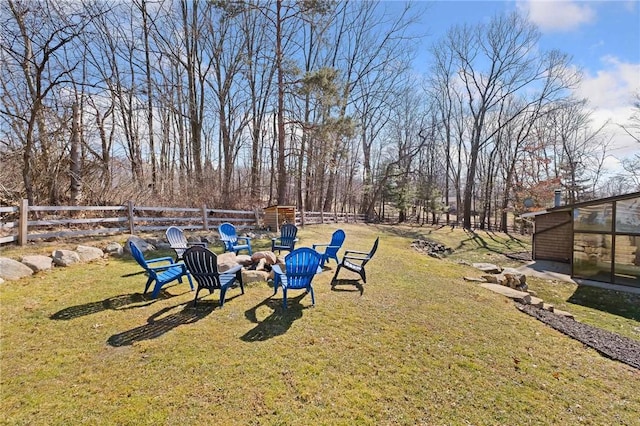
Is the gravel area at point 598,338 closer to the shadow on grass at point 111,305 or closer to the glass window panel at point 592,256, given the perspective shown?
the glass window panel at point 592,256

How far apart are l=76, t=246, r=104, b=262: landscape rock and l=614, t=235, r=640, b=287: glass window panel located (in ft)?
43.8

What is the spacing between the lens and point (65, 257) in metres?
5.51

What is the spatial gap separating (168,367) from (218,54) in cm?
1607

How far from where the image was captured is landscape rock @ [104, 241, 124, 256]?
653cm

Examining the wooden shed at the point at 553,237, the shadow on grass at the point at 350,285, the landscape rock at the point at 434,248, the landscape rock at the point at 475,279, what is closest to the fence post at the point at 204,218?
the shadow on grass at the point at 350,285

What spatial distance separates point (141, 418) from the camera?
217 centimetres

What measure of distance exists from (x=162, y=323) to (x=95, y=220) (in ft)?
17.5

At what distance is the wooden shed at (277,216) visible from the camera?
12046 mm

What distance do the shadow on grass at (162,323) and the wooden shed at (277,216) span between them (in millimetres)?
7826

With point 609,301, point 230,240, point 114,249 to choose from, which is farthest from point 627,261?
point 114,249

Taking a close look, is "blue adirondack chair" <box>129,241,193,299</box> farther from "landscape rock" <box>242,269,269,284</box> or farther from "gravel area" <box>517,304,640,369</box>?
"gravel area" <box>517,304,640,369</box>

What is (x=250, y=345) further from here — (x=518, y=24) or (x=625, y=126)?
(x=518, y=24)

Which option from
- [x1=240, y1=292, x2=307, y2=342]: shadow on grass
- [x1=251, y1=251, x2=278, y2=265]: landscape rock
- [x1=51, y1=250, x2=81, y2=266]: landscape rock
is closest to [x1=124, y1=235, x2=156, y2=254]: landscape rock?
[x1=51, y1=250, x2=81, y2=266]: landscape rock

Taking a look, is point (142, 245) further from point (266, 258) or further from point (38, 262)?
point (266, 258)
